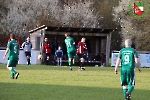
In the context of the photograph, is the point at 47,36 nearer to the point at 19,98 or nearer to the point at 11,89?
the point at 11,89

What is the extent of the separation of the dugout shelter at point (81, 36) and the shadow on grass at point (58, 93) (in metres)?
22.1

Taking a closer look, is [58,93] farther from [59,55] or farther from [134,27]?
[134,27]

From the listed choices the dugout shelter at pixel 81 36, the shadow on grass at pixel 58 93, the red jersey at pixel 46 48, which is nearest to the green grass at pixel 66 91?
the shadow on grass at pixel 58 93

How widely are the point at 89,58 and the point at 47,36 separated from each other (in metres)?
3.96

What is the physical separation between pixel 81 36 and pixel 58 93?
26.6 metres

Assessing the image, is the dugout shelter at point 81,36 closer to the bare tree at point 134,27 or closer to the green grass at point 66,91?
the green grass at point 66,91

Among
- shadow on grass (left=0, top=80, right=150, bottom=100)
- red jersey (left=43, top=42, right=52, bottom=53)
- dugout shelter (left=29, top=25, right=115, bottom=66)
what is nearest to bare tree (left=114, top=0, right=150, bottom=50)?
dugout shelter (left=29, top=25, right=115, bottom=66)

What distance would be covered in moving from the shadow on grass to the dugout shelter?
2207 cm

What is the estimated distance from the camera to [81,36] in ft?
141

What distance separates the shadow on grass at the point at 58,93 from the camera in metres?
15.2

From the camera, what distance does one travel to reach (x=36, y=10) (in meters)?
77.8

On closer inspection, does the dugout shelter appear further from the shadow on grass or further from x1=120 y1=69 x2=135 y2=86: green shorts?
x1=120 y1=69 x2=135 y2=86: green shorts

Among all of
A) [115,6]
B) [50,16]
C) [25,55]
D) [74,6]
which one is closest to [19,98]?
[25,55]

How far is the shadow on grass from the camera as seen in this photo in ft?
49.8
